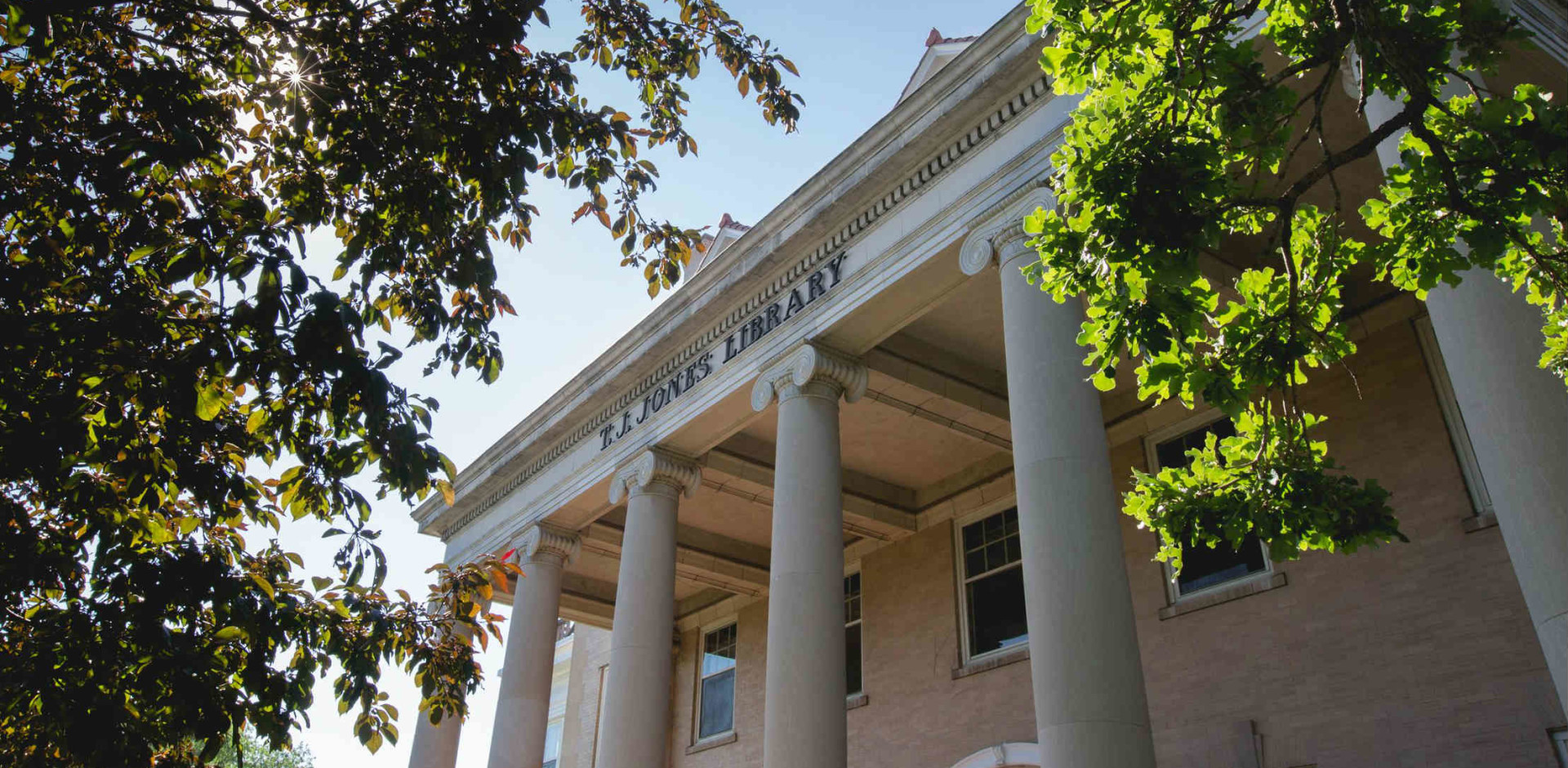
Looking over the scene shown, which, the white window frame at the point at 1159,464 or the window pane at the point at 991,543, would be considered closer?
the white window frame at the point at 1159,464

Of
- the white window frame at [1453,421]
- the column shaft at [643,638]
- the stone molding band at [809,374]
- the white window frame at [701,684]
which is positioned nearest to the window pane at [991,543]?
the stone molding band at [809,374]

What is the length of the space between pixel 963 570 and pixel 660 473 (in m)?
5.31

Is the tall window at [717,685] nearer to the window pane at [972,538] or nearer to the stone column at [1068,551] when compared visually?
the window pane at [972,538]

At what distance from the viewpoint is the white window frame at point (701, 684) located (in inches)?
861

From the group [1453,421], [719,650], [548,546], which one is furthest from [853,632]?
[1453,421]

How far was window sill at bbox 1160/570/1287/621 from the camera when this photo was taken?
13.7 m

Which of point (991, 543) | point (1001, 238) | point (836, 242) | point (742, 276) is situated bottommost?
point (991, 543)

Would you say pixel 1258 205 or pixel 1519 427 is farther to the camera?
pixel 1519 427

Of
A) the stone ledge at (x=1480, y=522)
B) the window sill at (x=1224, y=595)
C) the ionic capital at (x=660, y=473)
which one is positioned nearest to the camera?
the stone ledge at (x=1480, y=522)

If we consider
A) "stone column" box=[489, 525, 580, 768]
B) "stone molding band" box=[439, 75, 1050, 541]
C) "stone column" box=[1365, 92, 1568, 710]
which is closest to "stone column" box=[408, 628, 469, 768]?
"stone column" box=[489, 525, 580, 768]

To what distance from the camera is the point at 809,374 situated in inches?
530

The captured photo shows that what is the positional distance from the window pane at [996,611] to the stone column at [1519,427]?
10.2 metres

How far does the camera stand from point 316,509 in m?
6.07

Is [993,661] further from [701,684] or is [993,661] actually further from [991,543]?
[701,684]
